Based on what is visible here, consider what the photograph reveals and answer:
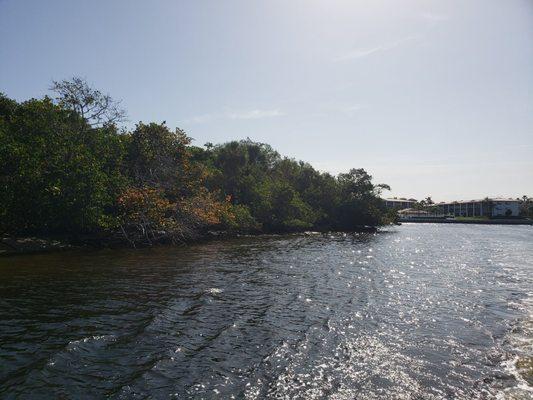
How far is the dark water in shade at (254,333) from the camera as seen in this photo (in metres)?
8.91

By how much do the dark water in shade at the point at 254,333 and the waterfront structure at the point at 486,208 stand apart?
486ft

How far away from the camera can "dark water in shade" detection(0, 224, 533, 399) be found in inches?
351

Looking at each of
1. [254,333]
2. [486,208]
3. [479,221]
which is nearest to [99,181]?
[254,333]

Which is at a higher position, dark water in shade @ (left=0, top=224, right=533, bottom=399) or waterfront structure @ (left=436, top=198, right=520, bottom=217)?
waterfront structure @ (left=436, top=198, right=520, bottom=217)

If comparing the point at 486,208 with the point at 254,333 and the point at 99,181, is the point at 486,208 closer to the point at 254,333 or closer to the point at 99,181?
the point at 99,181

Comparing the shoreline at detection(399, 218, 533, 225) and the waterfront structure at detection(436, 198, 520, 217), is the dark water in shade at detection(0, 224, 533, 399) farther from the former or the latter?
the waterfront structure at detection(436, 198, 520, 217)

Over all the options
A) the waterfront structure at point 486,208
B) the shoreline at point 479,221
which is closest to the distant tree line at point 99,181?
the shoreline at point 479,221

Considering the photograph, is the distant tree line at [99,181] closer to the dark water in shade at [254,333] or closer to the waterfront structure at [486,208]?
the dark water in shade at [254,333]

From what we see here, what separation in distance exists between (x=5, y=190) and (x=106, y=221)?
8526mm

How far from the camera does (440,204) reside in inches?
7657

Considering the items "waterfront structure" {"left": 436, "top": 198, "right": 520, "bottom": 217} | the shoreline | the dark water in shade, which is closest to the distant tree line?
the dark water in shade

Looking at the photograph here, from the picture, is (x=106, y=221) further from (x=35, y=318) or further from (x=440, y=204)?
(x=440, y=204)

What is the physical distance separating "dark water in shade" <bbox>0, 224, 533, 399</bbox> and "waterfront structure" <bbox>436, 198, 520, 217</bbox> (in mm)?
148173

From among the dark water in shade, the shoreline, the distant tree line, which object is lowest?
the dark water in shade
